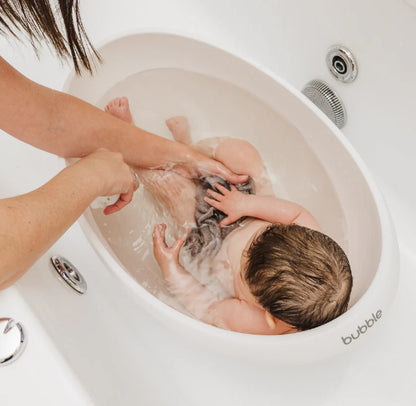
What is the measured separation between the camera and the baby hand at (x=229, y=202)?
93 centimetres

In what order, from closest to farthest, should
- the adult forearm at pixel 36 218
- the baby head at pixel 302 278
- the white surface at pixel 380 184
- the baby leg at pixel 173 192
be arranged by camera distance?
1. the adult forearm at pixel 36 218
2. the baby head at pixel 302 278
3. the white surface at pixel 380 184
4. the baby leg at pixel 173 192

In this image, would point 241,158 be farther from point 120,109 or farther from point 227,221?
point 120,109

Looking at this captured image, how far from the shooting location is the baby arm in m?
0.91

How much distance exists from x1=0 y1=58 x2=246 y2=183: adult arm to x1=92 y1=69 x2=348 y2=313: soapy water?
0.07m

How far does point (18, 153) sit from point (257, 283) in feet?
2.16

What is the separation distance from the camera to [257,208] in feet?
3.04

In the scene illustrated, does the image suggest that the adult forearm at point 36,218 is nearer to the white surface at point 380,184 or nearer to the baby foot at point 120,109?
the white surface at point 380,184

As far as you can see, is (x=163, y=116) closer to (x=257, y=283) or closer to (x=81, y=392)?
(x=257, y=283)

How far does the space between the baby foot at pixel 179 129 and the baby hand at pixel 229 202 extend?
18 centimetres

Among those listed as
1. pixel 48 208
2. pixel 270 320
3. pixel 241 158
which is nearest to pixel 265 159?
pixel 241 158

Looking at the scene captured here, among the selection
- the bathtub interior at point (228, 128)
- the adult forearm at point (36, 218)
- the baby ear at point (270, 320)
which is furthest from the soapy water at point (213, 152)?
the adult forearm at point (36, 218)

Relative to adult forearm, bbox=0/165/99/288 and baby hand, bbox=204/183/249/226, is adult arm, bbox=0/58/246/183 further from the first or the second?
adult forearm, bbox=0/165/99/288

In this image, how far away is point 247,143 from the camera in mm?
1022

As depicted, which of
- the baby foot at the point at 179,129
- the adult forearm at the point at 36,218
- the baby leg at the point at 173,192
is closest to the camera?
the adult forearm at the point at 36,218
